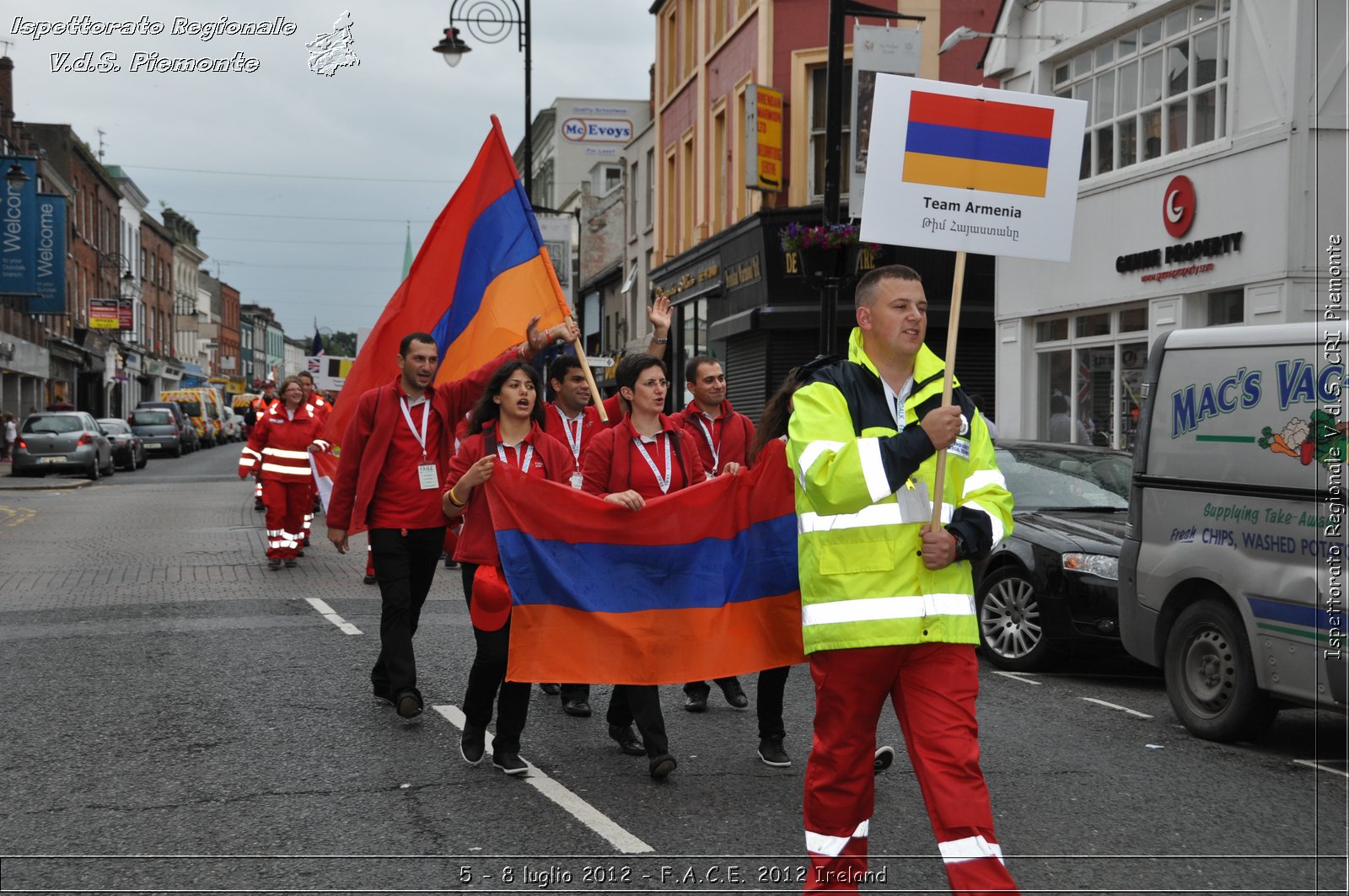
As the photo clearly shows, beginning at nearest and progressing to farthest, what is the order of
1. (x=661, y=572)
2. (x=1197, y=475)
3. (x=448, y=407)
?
(x=661, y=572) → (x=1197, y=475) → (x=448, y=407)

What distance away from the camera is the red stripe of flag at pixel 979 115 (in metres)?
4.51

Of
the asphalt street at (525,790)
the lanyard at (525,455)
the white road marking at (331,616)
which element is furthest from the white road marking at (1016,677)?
the white road marking at (331,616)

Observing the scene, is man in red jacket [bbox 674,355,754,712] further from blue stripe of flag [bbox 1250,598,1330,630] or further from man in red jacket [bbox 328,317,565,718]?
blue stripe of flag [bbox 1250,598,1330,630]

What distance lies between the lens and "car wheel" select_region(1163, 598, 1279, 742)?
6.91 m

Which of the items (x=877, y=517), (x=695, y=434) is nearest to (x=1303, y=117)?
(x=695, y=434)

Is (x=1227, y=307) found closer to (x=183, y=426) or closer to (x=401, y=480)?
(x=401, y=480)

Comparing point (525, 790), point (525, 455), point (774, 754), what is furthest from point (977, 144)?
point (525, 790)

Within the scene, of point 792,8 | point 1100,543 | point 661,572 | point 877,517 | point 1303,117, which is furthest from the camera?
point 792,8

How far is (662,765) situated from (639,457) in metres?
1.47

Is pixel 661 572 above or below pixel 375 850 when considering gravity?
above

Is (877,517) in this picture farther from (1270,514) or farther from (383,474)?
(383,474)

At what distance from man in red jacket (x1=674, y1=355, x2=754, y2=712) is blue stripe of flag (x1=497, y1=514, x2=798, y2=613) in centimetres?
140

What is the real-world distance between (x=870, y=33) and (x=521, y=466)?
55.2 feet

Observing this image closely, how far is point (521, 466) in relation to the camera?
21.3 ft
